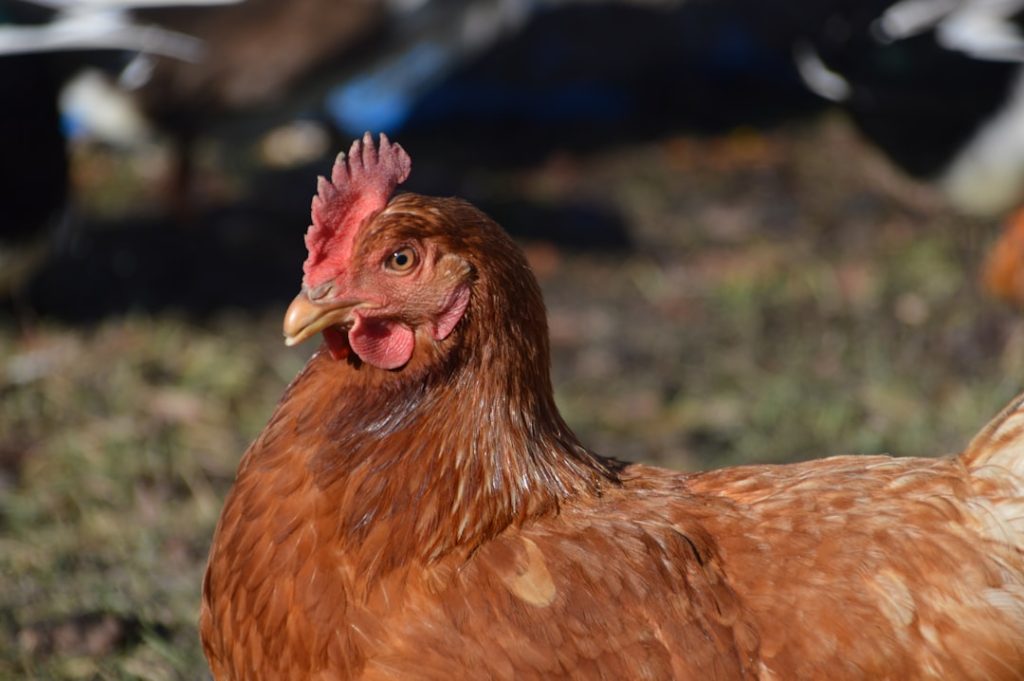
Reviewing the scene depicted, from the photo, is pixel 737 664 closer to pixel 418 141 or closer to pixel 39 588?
pixel 39 588

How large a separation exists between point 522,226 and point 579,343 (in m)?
1.29

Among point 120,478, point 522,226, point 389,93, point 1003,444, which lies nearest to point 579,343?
point 522,226

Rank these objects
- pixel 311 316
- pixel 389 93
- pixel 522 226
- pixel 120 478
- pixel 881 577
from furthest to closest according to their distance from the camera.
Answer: pixel 389 93
pixel 522 226
pixel 120 478
pixel 881 577
pixel 311 316

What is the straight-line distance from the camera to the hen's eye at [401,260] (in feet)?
7.20

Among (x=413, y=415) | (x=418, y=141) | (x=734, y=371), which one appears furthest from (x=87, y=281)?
(x=413, y=415)

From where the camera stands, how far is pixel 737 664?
87.7 inches

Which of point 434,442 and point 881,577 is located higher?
point 434,442

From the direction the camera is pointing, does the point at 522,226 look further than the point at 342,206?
Yes

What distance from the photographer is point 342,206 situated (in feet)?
7.29

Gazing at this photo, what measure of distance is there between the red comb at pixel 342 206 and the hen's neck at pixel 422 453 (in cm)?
20

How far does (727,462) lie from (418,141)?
12.2 feet

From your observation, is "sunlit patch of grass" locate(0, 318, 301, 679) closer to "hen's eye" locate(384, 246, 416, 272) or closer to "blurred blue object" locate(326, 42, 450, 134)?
"hen's eye" locate(384, 246, 416, 272)

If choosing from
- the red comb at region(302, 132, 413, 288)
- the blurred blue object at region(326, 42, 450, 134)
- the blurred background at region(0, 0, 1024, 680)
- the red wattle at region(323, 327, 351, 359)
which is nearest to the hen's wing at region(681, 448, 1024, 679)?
the red wattle at region(323, 327, 351, 359)

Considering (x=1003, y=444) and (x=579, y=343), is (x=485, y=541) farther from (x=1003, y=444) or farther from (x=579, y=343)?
(x=579, y=343)
